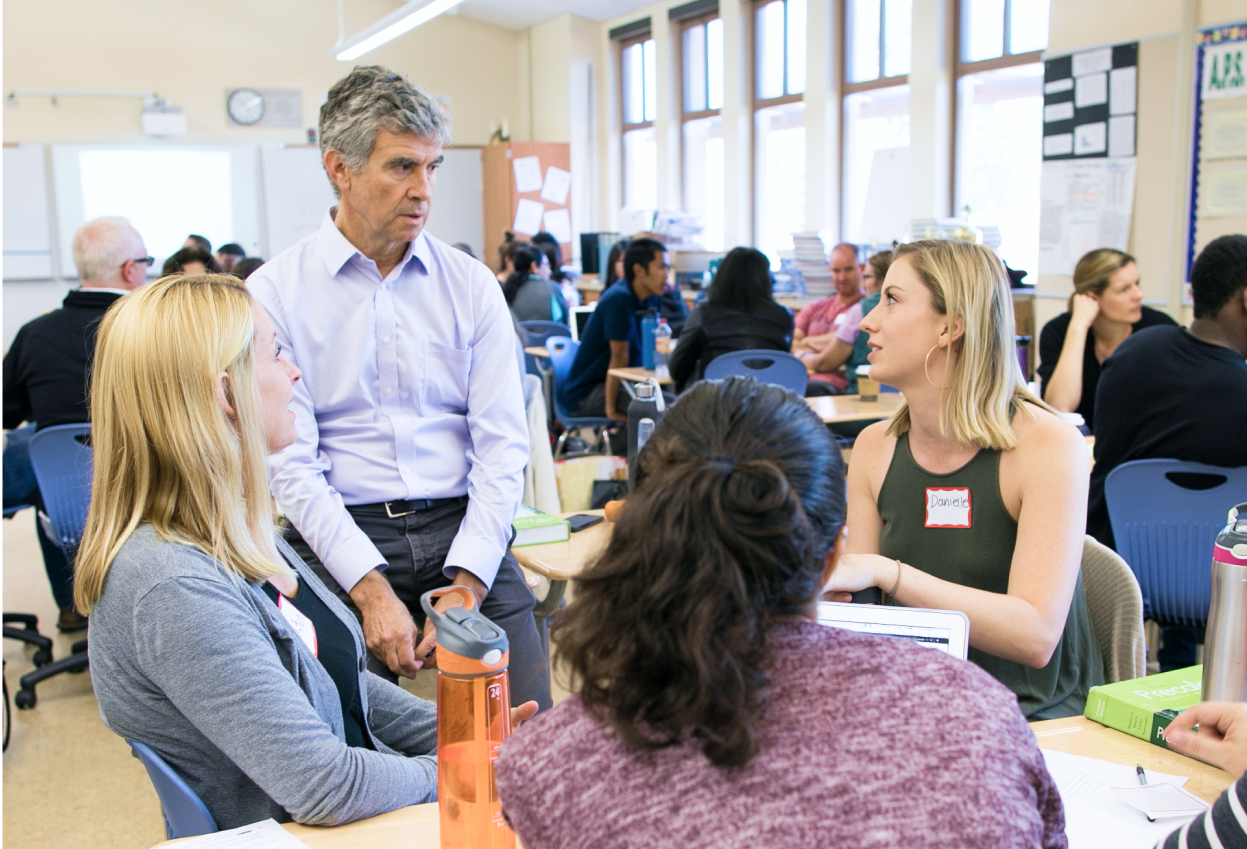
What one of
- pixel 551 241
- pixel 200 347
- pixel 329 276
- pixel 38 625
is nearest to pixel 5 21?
pixel 551 241

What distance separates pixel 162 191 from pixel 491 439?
9.19 meters

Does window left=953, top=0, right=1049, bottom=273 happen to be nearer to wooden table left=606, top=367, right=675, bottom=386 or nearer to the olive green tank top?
wooden table left=606, top=367, right=675, bottom=386

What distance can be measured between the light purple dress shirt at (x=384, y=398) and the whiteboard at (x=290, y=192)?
8765 millimetres

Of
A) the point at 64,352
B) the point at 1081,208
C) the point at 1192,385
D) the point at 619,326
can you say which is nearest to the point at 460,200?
the point at 619,326

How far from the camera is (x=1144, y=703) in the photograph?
1386mm

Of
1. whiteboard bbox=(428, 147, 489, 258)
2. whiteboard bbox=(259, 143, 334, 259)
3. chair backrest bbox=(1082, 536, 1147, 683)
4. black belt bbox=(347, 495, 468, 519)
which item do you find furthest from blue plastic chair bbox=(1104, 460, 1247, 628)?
whiteboard bbox=(428, 147, 489, 258)

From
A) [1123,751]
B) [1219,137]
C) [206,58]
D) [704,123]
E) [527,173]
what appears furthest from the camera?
[527,173]

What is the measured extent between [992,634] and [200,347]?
3.96ft

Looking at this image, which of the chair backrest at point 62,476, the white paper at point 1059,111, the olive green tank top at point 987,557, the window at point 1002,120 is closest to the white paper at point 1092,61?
the white paper at point 1059,111

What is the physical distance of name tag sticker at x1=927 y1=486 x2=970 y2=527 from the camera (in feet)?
5.69

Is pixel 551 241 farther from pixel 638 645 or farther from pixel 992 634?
pixel 638 645

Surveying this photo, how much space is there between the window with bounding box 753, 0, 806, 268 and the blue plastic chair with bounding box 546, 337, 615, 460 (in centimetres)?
233

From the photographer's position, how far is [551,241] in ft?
28.7

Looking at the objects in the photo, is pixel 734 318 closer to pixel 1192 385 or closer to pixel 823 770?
pixel 1192 385
